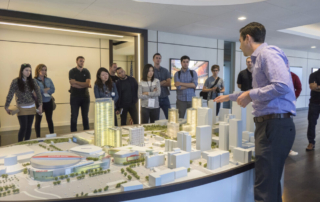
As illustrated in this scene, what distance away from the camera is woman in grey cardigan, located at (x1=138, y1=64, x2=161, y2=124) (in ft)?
12.5

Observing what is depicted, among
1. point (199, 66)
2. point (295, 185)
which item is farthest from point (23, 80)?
point (199, 66)

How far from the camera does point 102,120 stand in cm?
218

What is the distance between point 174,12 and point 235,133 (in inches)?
129

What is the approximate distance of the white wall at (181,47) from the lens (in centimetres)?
642

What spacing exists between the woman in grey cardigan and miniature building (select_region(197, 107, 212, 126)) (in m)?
1.45

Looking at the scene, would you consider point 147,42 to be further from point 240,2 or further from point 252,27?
point 252,27

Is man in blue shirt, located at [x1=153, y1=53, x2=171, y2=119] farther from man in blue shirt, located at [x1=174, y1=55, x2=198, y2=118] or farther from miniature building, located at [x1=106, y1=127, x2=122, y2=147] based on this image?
miniature building, located at [x1=106, y1=127, x2=122, y2=147]

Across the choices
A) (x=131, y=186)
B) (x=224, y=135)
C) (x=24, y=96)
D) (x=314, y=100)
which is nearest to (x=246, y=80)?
(x=314, y=100)

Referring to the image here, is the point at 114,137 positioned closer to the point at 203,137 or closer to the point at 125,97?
the point at 203,137

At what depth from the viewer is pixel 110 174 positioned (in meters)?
1.64

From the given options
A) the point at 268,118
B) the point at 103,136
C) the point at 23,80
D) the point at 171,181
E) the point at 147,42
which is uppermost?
the point at 147,42

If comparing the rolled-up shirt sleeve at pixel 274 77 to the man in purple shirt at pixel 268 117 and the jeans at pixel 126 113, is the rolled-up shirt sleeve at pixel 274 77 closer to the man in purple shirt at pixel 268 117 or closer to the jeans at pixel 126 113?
the man in purple shirt at pixel 268 117

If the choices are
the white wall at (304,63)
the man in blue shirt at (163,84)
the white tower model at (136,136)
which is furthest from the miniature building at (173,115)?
the white wall at (304,63)

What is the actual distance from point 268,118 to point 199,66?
5938 mm
